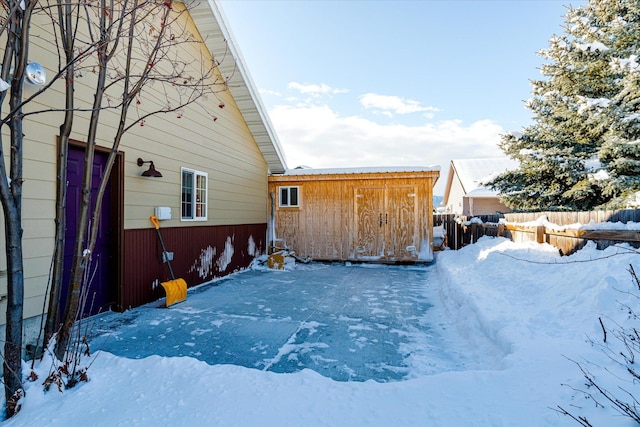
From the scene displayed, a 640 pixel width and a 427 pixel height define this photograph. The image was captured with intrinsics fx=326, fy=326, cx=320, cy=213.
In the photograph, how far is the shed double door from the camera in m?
8.87

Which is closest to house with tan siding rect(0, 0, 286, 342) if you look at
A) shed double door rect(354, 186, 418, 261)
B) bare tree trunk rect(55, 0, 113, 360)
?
bare tree trunk rect(55, 0, 113, 360)

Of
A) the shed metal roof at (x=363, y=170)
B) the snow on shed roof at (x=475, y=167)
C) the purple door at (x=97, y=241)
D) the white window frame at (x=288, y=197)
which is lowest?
the purple door at (x=97, y=241)

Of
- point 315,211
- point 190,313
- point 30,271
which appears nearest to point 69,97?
point 30,271

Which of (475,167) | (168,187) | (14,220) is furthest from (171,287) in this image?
(475,167)

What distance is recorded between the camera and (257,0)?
18.2ft

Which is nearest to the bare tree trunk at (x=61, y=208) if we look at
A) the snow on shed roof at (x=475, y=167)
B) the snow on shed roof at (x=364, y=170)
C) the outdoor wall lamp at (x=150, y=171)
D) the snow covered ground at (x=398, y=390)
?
the snow covered ground at (x=398, y=390)

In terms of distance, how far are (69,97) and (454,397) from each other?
3342mm

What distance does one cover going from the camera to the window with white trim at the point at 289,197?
31.3 feet

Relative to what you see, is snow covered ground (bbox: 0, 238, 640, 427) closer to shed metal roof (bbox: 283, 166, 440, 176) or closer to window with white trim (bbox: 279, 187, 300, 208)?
shed metal roof (bbox: 283, 166, 440, 176)

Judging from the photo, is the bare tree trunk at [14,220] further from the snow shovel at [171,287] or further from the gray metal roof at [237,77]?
the gray metal roof at [237,77]

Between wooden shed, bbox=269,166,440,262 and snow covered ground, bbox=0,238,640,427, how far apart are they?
5823mm

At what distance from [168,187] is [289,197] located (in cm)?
453

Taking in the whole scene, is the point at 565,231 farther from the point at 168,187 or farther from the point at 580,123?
the point at 168,187

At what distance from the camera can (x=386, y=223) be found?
354 inches
